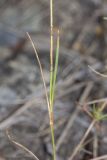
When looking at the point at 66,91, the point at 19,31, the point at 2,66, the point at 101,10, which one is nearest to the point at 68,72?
the point at 66,91

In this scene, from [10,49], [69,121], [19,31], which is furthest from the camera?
[19,31]

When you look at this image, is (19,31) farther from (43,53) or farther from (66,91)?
(66,91)

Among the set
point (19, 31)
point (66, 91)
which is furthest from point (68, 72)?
point (19, 31)

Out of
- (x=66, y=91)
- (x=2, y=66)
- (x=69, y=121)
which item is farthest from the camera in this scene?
(x=2, y=66)

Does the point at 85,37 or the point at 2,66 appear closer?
the point at 2,66

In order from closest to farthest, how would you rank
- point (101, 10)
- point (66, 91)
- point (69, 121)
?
point (69, 121), point (66, 91), point (101, 10)

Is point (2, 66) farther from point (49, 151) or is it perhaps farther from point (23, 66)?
point (49, 151)
